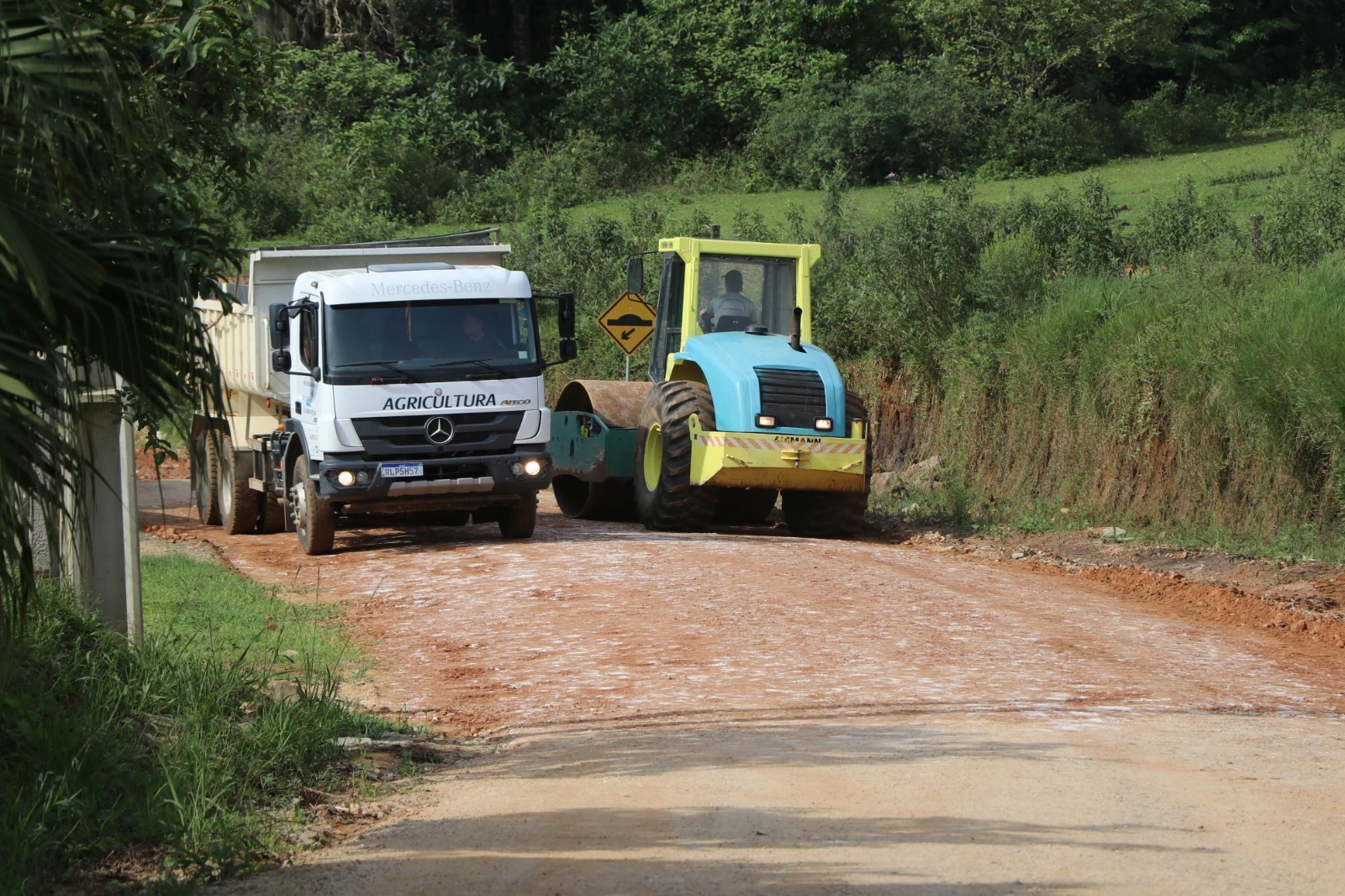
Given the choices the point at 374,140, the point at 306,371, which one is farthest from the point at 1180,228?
the point at 374,140

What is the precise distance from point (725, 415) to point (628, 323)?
5.38 metres

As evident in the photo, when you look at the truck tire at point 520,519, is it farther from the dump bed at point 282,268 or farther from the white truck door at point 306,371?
the dump bed at point 282,268

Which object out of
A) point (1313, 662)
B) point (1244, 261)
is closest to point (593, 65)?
point (1244, 261)

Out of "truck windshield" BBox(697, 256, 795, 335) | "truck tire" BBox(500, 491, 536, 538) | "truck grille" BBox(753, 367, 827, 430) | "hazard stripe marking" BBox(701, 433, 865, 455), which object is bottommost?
"truck tire" BBox(500, 491, 536, 538)

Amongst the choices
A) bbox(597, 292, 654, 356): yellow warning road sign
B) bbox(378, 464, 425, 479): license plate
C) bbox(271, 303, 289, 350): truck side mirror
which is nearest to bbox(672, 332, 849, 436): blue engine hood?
bbox(378, 464, 425, 479): license plate

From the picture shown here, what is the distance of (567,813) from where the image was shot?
21.7 ft

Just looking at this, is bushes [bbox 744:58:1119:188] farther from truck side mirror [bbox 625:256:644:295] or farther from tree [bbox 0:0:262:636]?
tree [bbox 0:0:262:636]

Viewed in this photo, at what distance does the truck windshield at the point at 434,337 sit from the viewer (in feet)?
49.2

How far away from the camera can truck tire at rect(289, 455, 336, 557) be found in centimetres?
1503

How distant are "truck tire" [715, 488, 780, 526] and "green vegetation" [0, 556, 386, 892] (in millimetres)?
9632

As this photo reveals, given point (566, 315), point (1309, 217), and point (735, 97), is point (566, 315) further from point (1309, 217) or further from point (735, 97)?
point (735, 97)

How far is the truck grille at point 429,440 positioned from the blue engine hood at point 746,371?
2223 mm

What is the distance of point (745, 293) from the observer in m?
18.0

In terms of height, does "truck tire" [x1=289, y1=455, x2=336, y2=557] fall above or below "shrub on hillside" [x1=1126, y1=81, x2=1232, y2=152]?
below
